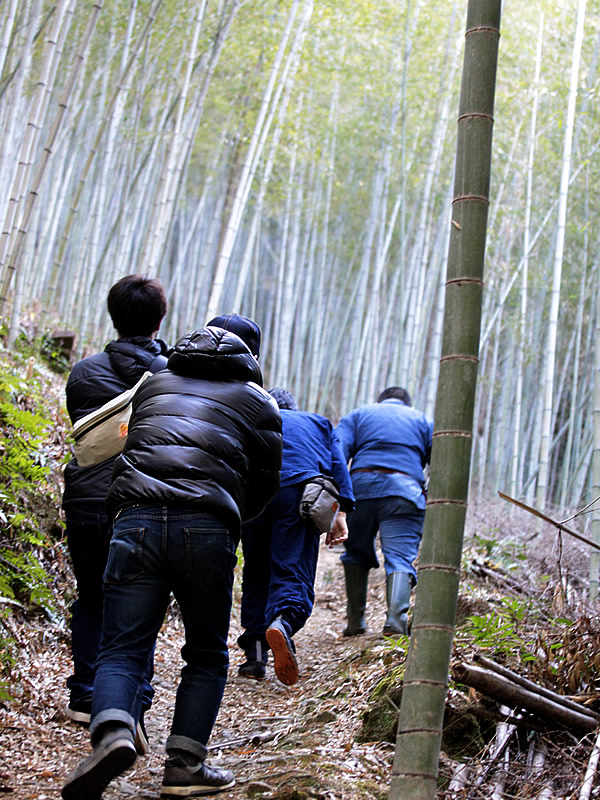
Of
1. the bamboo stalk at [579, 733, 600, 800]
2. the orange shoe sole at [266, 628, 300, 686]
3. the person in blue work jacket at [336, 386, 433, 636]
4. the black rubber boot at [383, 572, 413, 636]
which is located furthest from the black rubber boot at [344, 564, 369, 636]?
the bamboo stalk at [579, 733, 600, 800]

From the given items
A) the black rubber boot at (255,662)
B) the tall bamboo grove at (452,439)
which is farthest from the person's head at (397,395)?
the tall bamboo grove at (452,439)

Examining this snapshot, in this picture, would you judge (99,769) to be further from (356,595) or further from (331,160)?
(331,160)

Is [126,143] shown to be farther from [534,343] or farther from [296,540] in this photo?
[296,540]

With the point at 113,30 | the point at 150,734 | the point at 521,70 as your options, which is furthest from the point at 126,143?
the point at 150,734

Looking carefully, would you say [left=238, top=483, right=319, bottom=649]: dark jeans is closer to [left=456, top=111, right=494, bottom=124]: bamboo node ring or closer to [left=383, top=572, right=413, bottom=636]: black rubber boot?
[left=383, top=572, right=413, bottom=636]: black rubber boot

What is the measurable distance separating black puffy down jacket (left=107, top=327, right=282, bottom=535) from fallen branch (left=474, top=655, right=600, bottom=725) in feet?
2.14

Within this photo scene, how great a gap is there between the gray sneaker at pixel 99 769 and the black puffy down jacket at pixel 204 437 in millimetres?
515

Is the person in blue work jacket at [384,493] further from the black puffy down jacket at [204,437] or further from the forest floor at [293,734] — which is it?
the black puffy down jacket at [204,437]

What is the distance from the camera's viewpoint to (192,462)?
188 centimetres

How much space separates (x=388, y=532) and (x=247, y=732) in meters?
1.46

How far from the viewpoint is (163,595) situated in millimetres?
1853

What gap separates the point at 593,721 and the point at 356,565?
207 centimetres

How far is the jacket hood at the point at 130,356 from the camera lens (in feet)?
8.03

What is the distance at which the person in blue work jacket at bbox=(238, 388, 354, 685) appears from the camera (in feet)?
9.57
